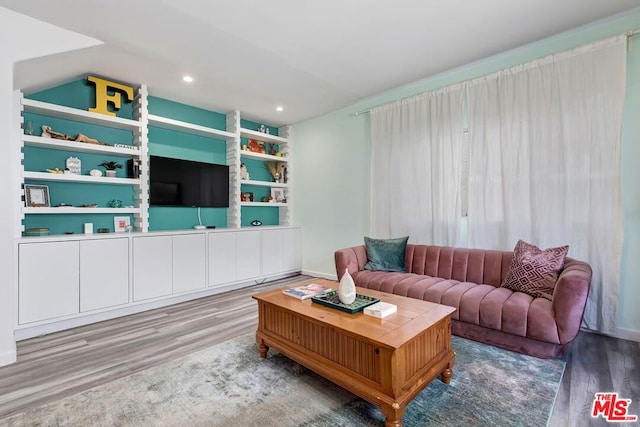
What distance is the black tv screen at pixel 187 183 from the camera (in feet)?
12.2

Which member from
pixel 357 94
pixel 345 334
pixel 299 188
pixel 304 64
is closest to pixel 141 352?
pixel 345 334

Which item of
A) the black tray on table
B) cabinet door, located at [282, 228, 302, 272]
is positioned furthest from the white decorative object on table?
cabinet door, located at [282, 228, 302, 272]

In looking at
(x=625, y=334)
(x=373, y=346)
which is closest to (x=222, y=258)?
(x=373, y=346)

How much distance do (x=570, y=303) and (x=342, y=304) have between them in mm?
1546

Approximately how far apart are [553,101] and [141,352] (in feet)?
13.6

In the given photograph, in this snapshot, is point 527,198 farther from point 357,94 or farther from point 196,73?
point 196,73

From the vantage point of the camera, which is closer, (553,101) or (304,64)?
(553,101)

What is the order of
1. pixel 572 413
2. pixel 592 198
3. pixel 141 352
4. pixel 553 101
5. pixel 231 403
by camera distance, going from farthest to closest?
pixel 553 101 < pixel 592 198 < pixel 141 352 < pixel 231 403 < pixel 572 413

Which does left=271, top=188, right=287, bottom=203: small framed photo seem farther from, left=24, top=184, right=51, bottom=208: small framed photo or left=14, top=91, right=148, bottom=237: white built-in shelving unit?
left=24, top=184, right=51, bottom=208: small framed photo

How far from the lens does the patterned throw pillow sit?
2404 mm

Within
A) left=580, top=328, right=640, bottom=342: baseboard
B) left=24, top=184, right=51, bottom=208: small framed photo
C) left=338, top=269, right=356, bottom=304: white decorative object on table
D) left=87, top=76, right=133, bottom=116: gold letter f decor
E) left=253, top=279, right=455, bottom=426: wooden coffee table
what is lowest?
left=580, top=328, right=640, bottom=342: baseboard

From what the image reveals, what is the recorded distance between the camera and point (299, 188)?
17.1 feet

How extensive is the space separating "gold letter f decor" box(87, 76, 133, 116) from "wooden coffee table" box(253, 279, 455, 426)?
9.61 ft

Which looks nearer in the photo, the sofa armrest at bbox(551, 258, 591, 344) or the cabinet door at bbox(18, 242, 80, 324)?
the sofa armrest at bbox(551, 258, 591, 344)
